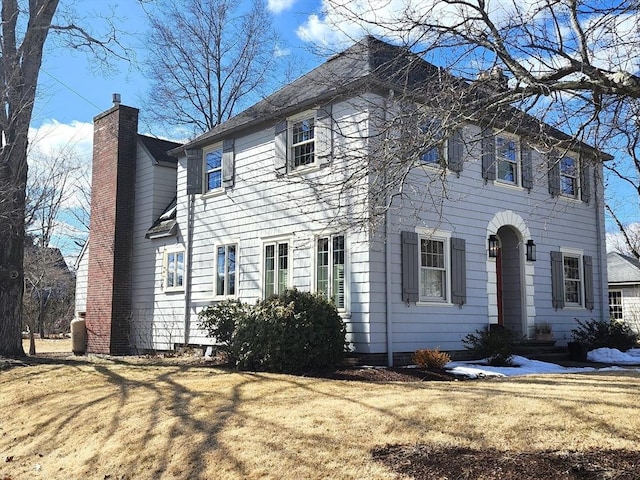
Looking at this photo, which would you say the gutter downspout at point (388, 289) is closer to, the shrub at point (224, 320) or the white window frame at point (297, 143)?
the white window frame at point (297, 143)

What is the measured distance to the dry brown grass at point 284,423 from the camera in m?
6.35

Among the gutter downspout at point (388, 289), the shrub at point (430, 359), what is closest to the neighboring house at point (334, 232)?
the gutter downspout at point (388, 289)

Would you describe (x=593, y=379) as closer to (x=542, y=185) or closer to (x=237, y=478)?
(x=237, y=478)

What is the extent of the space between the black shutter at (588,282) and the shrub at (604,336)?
729 millimetres

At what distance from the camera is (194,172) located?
17.4 metres

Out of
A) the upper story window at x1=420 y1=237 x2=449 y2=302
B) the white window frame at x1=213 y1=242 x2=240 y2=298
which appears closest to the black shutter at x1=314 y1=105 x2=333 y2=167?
the upper story window at x1=420 y1=237 x2=449 y2=302

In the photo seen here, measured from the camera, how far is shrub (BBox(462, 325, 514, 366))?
12.9 metres

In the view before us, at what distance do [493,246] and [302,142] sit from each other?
4.99 meters

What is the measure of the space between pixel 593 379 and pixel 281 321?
205 inches

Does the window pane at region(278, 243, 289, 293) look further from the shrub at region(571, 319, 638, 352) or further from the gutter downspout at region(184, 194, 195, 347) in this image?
the shrub at region(571, 319, 638, 352)

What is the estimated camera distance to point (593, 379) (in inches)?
396

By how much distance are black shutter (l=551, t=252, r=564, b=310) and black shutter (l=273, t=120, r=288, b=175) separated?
726 centimetres

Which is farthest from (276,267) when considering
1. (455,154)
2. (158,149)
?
(158,149)

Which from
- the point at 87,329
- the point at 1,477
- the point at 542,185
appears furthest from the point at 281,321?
the point at 87,329
